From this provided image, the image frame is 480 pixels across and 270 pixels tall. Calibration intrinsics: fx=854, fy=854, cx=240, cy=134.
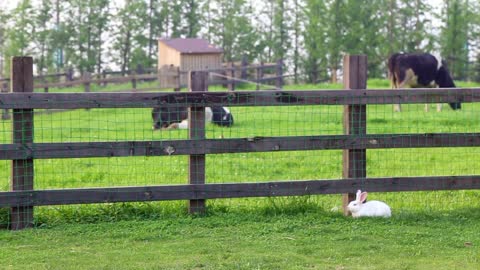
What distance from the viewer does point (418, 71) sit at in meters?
25.6

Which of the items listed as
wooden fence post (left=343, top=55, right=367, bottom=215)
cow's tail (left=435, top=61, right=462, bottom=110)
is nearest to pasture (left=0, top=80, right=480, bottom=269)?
wooden fence post (left=343, top=55, right=367, bottom=215)

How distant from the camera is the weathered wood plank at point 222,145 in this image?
8.55 meters

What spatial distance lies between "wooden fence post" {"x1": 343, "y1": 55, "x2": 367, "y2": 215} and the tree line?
28958 mm

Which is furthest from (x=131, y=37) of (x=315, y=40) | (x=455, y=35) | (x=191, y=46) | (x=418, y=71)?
(x=418, y=71)

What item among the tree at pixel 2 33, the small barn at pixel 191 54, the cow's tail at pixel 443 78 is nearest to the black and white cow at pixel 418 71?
the cow's tail at pixel 443 78

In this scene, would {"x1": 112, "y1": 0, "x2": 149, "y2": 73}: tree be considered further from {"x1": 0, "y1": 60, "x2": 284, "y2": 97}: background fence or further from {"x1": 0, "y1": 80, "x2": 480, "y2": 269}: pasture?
{"x1": 0, "y1": 80, "x2": 480, "y2": 269}: pasture

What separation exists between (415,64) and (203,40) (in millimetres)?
15110

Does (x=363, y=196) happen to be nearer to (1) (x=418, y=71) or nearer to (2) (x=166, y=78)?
(1) (x=418, y=71)

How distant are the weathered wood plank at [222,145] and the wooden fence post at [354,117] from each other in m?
0.12

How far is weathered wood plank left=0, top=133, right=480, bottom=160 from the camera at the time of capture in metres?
8.55

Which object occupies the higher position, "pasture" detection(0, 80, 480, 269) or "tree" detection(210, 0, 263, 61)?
"tree" detection(210, 0, 263, 61)

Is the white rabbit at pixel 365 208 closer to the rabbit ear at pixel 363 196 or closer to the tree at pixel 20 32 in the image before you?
the rabbit ear at pixel 363 196

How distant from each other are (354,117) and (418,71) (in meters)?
16.9

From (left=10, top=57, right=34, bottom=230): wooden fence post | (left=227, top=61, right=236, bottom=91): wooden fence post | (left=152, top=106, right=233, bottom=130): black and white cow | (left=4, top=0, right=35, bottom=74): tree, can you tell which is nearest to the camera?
(left=10, top=57, right=34, bottom=230): wooden fence post
